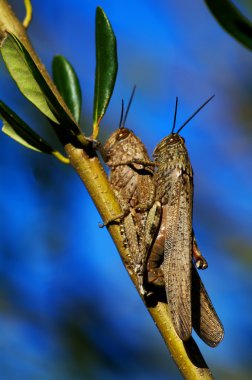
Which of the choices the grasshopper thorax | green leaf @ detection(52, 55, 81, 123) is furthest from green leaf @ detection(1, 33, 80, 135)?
the grasshopper thorax

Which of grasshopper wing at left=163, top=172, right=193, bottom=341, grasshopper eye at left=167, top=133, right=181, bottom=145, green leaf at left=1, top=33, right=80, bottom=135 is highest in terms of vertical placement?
grasshopper eye at left=167, top=133, right=181, bottom=145

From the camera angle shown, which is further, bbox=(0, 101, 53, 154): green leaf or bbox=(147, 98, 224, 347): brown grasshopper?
bbox=(147, 98, 224, 347): brown grasshopper

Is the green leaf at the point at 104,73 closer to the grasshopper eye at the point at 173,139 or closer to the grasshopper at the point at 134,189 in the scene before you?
the grasshopper at the point at 134,189

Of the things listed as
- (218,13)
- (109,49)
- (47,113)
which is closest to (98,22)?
(109,49)

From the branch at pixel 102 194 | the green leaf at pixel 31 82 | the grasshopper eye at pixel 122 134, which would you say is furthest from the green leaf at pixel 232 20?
the grasshopper eye at pixel 122 134

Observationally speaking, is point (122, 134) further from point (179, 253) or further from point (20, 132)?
point (20, 132)

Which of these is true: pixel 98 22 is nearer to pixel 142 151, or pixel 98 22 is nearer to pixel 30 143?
pixel 30 143

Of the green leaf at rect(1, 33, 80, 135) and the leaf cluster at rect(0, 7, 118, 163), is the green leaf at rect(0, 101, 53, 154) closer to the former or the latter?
the leaf cluster at rect(0, 7, 118, 163)
